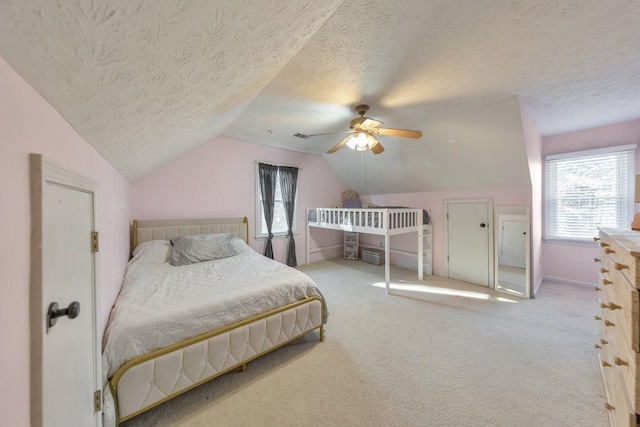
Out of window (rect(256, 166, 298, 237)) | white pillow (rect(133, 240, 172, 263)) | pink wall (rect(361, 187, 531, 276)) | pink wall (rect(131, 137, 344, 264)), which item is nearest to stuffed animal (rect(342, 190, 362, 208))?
pink wall (rect(361, 187, 531, 276))

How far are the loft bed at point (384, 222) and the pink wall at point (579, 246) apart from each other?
6.07ft

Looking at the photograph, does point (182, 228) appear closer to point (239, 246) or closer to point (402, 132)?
point (239, 246)

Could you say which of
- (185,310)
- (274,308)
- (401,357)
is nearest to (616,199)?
(401,357)

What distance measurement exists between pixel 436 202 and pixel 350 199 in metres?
1.67

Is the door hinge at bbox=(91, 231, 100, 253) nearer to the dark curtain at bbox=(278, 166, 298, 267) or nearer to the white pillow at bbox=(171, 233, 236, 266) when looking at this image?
the white pillow at bbox=(171, 233, 236, 266)

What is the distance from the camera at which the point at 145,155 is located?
6.57ft

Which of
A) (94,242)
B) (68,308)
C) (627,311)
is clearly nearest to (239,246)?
(94,242)

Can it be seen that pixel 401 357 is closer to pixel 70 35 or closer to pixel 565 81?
pixel 70 35

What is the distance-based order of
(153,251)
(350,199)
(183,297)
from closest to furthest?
(183,297) → (153,251) → (350,199)

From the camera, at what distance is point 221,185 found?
365cm

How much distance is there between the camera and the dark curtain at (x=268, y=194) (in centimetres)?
403

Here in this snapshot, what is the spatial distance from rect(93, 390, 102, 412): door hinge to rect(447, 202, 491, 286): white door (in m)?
4.23

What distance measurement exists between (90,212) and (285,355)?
169 centimetres

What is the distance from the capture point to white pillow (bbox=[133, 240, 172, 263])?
8.51 ft
